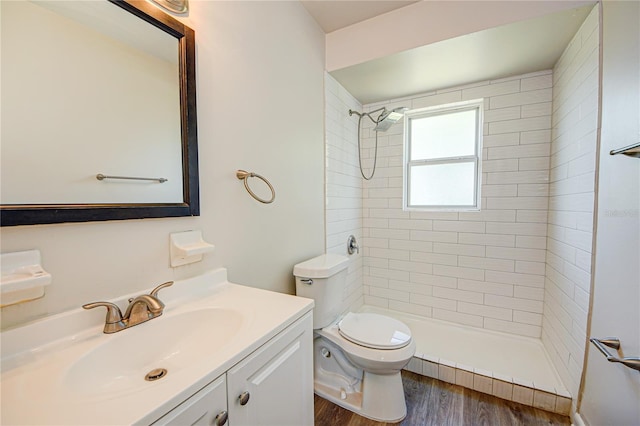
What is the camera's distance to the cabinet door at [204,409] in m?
0.52

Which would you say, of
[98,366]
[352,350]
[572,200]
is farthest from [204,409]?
[572,200]

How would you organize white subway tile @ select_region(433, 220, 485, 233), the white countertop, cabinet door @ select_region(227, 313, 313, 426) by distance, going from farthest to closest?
white subway tile @ select_region(433, 220, 485, 233), cabinet door @ select_region(227, 313, 313, 426), the white countertop

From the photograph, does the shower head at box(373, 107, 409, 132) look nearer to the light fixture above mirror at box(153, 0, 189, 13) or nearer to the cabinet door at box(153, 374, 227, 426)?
the light fixture above mirror at box(153, 0, 189, 13)

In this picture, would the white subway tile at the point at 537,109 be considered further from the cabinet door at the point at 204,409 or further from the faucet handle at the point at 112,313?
the faucet handle at the point at 112,313

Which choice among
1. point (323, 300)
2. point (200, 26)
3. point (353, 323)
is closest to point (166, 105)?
point (200, 26)

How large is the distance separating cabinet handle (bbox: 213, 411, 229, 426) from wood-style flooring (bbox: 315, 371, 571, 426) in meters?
1.08

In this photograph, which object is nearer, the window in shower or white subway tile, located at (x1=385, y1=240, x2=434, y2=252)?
the window in shower

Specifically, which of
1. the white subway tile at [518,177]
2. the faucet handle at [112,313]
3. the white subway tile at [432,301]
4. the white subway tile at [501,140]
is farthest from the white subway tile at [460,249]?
the faucet handle at [112,313]

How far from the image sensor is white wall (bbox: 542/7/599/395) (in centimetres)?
136

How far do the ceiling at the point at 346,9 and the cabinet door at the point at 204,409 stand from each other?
81.7 inches

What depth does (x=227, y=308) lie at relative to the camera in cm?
93

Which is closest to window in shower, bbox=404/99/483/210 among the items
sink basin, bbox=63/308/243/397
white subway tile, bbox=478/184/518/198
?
white subway tile, bbox=478/184/518/198

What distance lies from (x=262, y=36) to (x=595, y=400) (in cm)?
238

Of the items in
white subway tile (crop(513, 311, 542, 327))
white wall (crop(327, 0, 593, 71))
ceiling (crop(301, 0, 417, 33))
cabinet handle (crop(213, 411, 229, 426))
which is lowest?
white subway tile (crop(513, 311, 542, 327))
